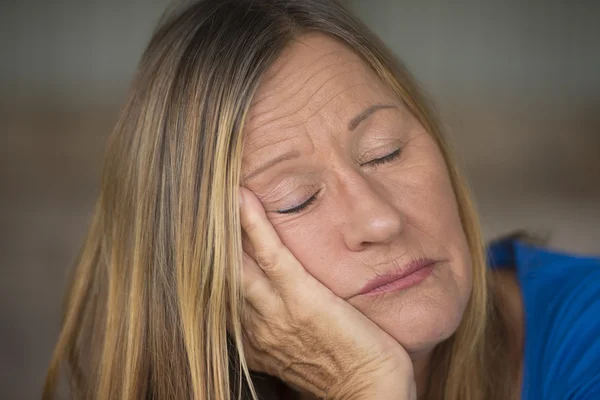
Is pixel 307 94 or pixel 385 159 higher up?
pixel 307 94

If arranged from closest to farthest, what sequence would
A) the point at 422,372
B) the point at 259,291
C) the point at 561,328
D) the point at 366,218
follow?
1. the point at 366,218
2. the point at 259,291
3. the point at 561,328
4. the point at 422,372

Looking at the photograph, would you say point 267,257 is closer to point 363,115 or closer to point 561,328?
point 363,115

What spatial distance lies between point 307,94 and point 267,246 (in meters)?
0.40

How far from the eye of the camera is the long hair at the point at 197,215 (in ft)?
6.00

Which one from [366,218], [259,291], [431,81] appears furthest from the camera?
[431,81]

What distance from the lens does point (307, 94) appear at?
1.87 meters

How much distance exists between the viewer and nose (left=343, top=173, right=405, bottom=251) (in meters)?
1.74

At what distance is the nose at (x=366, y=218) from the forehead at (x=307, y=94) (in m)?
0.17

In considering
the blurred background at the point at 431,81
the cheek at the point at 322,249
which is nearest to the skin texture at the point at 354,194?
the cheek at the point at 322,249

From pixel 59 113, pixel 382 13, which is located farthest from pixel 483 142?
pixel 59 113

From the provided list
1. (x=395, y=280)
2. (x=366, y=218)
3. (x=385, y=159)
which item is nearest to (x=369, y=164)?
(x=385, y=159)

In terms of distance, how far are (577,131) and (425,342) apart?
5103 mm

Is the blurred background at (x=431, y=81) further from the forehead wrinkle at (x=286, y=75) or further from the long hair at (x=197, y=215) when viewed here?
the forehead wrinkle at (x=286, y=75)

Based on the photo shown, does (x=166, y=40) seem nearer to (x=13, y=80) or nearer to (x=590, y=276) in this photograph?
(x=590, y=276)
